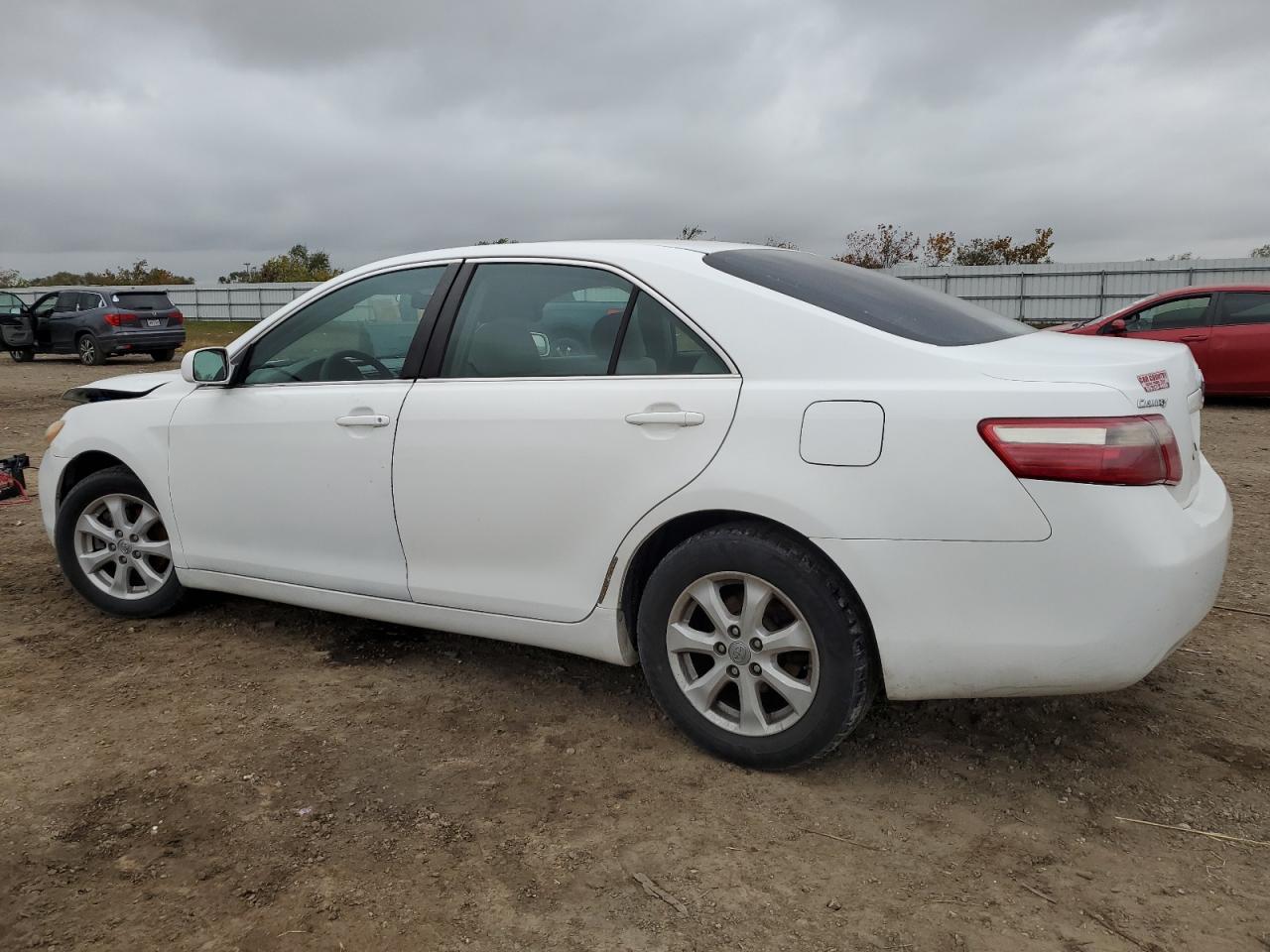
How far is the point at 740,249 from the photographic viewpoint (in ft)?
11.6

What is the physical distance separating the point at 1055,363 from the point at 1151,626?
0.72 metres

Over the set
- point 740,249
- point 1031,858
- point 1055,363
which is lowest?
point 1031,858

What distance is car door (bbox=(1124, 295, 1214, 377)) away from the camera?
11969 millimetres

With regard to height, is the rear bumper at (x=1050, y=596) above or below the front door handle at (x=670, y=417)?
below

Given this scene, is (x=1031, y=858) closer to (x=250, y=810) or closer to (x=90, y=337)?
(x=250, y=810)

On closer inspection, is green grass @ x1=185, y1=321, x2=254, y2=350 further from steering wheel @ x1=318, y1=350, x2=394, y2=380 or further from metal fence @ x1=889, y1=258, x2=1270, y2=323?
steering wheel @ x1=318, y1=350, x2=394, y2=380

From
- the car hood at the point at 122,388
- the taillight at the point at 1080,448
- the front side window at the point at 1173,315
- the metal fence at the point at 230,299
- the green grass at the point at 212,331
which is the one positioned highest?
the metal fence at the point at 230,299

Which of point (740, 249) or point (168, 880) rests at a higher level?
point (740, 249)

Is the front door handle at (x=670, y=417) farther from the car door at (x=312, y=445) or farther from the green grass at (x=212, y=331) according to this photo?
the green grass at (x=212, y=331)

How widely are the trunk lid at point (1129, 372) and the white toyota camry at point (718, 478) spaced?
0.01m

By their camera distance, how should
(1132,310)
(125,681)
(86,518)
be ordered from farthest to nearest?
1. (1132,310)
2. (86,518)
3. (125,681)

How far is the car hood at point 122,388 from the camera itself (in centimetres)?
447

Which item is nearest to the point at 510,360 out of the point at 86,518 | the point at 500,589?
the point at 500,589

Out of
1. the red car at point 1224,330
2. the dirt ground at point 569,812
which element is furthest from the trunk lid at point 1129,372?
the red car at point 1224,330
